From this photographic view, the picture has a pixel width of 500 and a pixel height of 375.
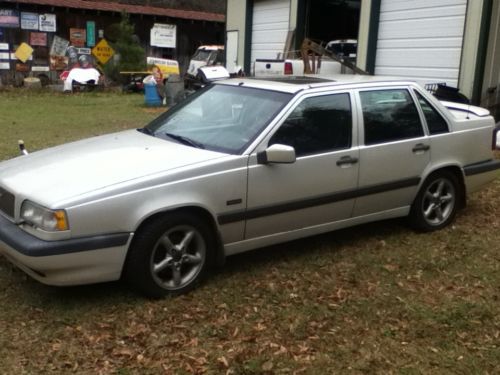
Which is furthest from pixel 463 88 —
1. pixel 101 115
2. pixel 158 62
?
pixel 158 62

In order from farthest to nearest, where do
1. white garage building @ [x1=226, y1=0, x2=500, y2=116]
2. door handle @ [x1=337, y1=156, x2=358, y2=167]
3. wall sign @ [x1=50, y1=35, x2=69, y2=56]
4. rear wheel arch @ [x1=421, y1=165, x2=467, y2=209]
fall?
wall sign @ [x1=50, y1=35, x2=69, y2=56]
white garage building @ [x1=226, y1=0, x2=500, y2=116]
rear wheel arch @ [x1=421, y1=165, x2=467, y2=209]
door handle @ [x1=337, y1=156, x2=358, y2=167]

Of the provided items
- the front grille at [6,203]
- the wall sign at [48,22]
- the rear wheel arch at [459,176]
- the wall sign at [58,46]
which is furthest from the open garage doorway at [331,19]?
the front grille at [6,203]

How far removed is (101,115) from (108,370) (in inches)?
506

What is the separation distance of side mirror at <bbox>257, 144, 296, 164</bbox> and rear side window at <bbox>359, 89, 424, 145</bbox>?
1007 millimetres

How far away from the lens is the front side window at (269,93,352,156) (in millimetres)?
4578

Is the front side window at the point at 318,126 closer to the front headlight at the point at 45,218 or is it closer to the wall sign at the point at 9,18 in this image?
the front headlight at the point at 45,218

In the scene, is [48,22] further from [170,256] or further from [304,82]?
[170,256]

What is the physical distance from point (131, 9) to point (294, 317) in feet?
85.8

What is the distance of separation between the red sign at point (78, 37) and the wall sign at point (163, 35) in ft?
11.3

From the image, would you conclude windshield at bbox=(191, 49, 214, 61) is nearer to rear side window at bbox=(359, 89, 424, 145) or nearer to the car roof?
the car roof

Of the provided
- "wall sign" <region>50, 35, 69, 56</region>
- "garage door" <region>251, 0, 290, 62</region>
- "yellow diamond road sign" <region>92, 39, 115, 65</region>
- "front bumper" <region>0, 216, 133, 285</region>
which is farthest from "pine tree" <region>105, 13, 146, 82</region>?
"front bumper" <region>0, 216, 133, 285</region>

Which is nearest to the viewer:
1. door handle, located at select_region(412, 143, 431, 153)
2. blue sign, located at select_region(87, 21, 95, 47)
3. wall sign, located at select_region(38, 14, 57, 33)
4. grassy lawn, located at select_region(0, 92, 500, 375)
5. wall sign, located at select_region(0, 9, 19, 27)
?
grassy lawn, located at select_region(0, 92, 500, 375)

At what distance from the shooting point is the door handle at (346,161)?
188 inches

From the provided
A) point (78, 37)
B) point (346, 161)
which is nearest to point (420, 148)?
point (346, 161)
